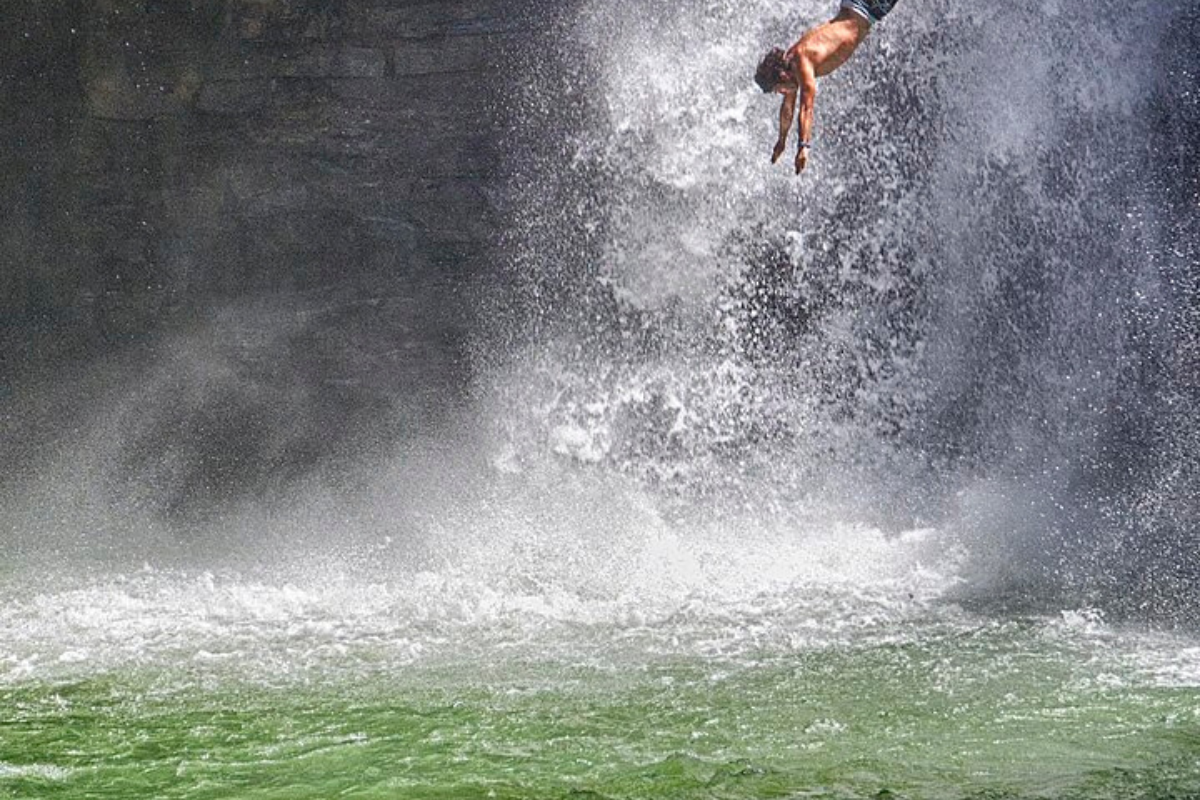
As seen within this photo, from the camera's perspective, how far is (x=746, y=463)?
7449 millimetres

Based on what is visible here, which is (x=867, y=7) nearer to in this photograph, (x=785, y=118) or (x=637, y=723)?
(x=785, y=118)

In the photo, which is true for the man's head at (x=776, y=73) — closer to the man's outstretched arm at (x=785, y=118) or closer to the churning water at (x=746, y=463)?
the man's outstretched arm at (x=785, y=118)

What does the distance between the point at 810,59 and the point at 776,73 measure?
0.26ft

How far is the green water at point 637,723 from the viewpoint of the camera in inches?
120

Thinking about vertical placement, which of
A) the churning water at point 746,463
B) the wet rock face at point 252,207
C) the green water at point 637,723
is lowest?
the green water at point 637,723

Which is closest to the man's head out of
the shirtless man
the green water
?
the shirtless man

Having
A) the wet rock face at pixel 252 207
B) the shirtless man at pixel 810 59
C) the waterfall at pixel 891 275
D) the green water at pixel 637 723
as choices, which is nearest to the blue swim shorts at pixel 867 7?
the shirtless man at pixel 810 59

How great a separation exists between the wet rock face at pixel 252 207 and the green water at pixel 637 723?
454 cm

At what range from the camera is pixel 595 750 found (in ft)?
10.8

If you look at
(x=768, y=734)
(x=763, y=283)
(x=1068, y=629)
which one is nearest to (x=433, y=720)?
(x=768, y=734)

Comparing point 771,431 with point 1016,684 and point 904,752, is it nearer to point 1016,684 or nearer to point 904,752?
point 1016,684

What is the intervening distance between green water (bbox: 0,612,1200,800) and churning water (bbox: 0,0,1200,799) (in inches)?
1.0

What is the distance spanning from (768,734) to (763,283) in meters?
4.82

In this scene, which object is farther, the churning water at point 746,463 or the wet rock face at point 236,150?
the wet rock face at point 236,150
